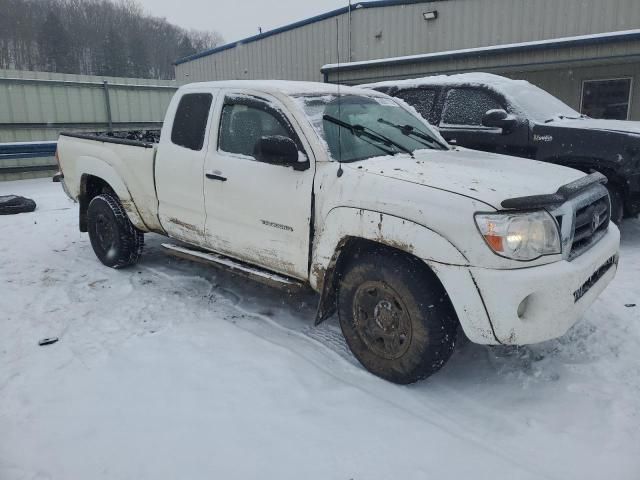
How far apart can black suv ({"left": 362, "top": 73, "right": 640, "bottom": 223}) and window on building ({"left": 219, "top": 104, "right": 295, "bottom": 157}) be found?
248 cm

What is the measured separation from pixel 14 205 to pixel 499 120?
742 cm

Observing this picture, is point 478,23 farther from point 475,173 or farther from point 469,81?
point 475,173

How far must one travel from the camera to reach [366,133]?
3691 millimetres

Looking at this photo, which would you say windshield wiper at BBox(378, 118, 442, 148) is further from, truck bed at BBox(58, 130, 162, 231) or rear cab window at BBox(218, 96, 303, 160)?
truck bed at BBox(58, 130, 162, 231)

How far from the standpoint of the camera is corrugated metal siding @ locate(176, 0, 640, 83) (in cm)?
1073

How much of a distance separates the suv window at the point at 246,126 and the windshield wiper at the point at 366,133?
36 cm

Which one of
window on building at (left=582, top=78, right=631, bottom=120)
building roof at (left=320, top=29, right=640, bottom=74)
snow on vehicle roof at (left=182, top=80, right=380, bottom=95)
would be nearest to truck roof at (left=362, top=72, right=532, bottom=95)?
snow on vehicle roof at (left=182, top=80, right=380, bottom=95)

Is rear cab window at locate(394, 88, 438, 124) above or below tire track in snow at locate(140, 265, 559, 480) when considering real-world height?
above

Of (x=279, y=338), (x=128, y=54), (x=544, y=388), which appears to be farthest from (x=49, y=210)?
(x=128, y=54)

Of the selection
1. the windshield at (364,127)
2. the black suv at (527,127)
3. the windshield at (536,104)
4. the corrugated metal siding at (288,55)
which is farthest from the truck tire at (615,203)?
the corrugated metal siding at (288,55)

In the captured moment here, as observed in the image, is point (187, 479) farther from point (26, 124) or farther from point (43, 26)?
point (43, 26)

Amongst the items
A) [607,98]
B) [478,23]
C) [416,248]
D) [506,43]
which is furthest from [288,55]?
[416,248]

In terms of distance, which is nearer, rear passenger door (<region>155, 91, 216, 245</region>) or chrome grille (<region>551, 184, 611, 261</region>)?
chrome grille (<region>551, 184, 611, 261</region>)

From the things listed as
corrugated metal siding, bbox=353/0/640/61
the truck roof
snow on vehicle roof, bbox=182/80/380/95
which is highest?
corrugated metal siding, bbox=353/0/640/61
